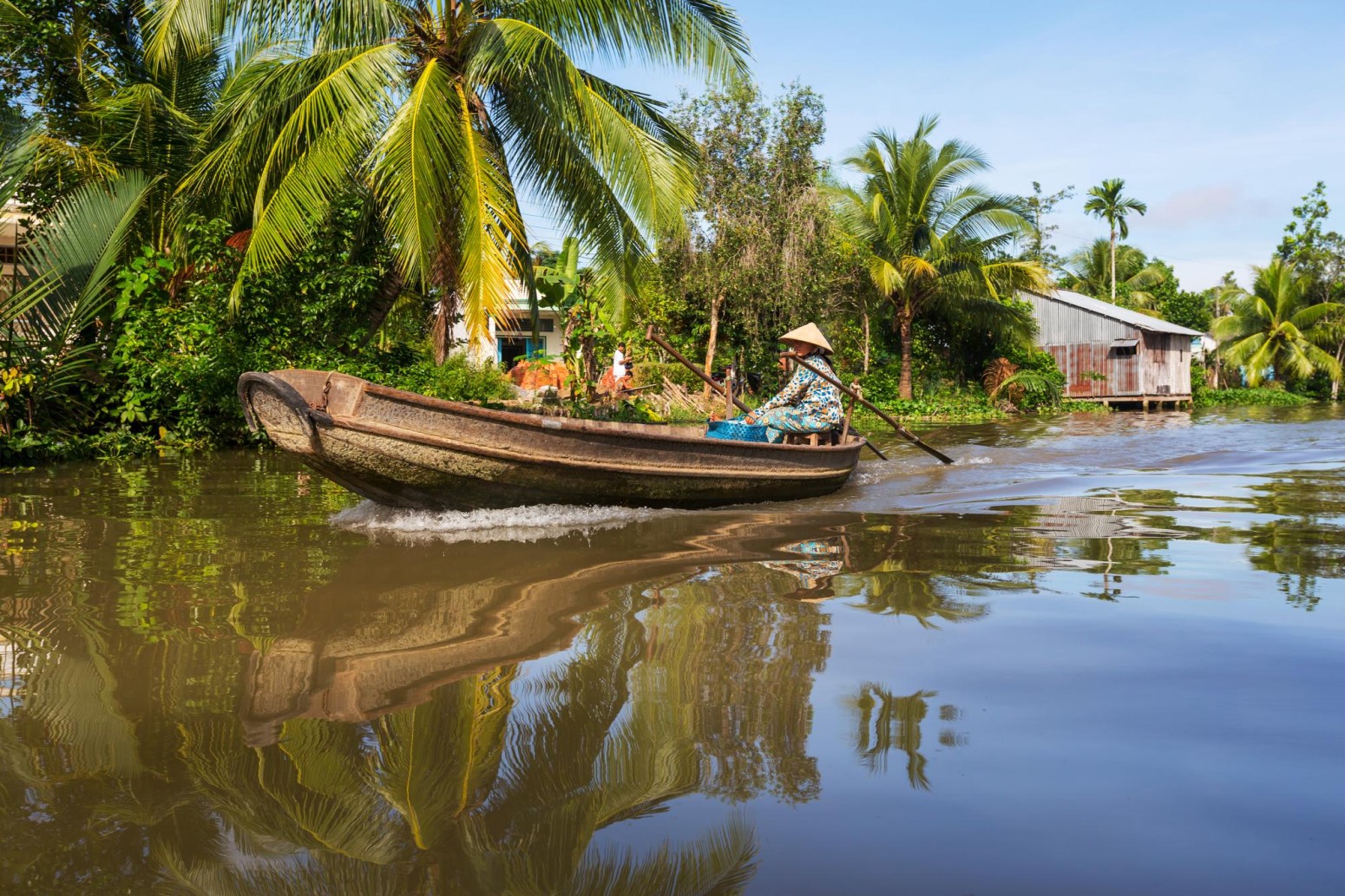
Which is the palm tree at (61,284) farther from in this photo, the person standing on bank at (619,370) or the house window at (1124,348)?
the house window at (1124,348)

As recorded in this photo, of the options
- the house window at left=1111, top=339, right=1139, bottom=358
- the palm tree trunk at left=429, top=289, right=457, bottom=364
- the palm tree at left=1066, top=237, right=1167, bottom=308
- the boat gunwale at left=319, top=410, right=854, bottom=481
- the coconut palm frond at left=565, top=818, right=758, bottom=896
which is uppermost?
the palm tree at left=1066, top=237, right=1167, bottom=308

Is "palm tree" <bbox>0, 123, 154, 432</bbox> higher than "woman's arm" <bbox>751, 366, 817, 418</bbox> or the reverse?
higher

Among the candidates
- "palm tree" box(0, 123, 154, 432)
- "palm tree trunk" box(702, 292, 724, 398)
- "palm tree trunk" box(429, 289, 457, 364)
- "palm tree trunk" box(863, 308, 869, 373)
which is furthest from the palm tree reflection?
"palm tree trunk" box(863, 308, 869, 373)

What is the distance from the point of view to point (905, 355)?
25.0 m

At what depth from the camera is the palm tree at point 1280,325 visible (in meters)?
32.6

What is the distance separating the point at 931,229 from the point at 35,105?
57.1 ft

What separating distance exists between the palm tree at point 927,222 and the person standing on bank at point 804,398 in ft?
48.8

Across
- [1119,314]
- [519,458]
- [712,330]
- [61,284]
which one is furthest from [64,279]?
[1119,314]

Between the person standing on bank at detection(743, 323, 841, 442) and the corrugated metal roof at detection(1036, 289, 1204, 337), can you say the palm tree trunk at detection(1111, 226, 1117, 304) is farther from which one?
the person standing on bank at detection(743, 323, 841, 442)

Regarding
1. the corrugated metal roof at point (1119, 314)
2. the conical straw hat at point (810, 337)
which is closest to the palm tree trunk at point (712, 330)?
the conical straw hat at point (810, 337)

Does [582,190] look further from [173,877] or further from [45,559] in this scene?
[173,877]

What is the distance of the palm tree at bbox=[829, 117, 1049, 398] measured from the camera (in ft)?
74.6

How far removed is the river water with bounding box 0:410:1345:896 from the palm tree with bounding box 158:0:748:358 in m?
4.45

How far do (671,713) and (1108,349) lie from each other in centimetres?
2808
